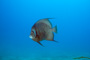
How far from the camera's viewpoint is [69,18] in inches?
3369

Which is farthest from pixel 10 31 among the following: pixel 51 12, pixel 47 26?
pixel 47 26

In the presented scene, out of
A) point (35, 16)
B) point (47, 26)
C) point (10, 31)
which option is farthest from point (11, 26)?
point (47, 26)

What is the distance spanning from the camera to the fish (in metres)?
1.56

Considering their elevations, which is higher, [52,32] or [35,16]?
[35,16]

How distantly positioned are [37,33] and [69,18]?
280 feet

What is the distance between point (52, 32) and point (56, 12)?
78.3 m

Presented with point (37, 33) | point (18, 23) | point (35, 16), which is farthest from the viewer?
point (18, 23)

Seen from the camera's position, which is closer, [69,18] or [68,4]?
[68,4]

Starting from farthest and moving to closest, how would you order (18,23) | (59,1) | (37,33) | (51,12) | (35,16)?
(18,23) < (35,16) < (51,12) < (59,1) < (37,33)

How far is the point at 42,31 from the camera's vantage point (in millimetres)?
1618

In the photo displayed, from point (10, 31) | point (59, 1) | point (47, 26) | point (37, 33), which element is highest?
point (59, 1)

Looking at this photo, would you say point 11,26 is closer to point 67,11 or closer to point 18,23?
point 18,23

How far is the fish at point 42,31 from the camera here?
5.10 ft

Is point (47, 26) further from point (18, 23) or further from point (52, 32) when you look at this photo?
point (18, 23)
